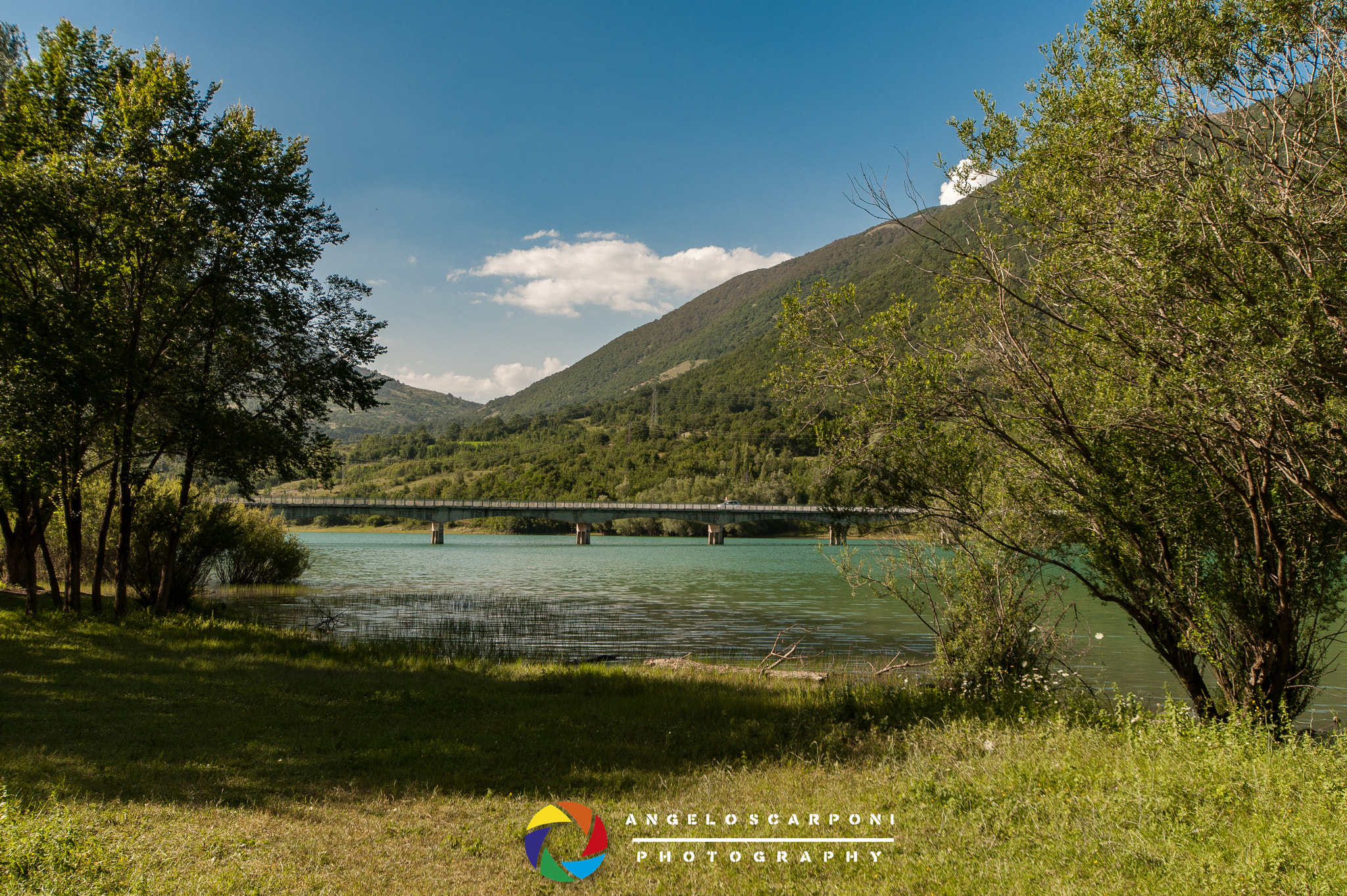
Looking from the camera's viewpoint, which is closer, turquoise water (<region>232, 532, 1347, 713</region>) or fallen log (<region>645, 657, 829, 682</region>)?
fallen log (<region>645, 657, 829, 682</region>)

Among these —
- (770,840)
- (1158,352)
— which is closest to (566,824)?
(770,840)

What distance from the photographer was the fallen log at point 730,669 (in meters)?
16.2

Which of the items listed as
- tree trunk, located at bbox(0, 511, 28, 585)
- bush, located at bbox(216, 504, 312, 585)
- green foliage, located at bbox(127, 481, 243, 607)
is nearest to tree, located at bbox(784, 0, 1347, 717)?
tree trunk, located at bbox(0, 511, 28, 585)

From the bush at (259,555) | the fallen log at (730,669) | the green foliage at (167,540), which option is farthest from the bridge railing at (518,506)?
the fallen log at (730,669)

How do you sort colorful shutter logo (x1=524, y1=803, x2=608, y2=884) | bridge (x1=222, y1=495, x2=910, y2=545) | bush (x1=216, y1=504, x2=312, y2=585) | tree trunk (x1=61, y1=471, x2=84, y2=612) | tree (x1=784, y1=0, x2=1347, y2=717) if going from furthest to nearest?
bridge (x1=222, y1=495, x2=910, y2=545)
bush (x1=216, y1=504, x2=312, y2=585)
tree trunk (x1=61, y1=471, x2=84, y2=612)
tree (x1=784, y1=0, x2=1347, y2=717)
colorful shutter logo (x1=524, y1=803, x2=608, y2=884)

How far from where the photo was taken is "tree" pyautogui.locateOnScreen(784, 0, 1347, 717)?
281 inches

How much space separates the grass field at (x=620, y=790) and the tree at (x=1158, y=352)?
2.27 meters

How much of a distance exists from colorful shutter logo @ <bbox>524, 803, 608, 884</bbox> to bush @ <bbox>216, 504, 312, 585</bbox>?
102ft

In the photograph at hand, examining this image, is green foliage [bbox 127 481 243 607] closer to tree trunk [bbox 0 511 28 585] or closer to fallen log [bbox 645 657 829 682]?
tree trunk [bbox 0 511 28 585]

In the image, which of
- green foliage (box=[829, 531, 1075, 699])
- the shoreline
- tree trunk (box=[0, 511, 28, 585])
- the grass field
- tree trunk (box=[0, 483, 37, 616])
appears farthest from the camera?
the shoreline

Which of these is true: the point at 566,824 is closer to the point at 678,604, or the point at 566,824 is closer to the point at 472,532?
the point at 678,604

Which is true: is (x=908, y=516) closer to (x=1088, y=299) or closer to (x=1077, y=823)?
(x=1088, y=299)

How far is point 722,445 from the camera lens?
160m

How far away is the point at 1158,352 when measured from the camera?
7.88 meters
